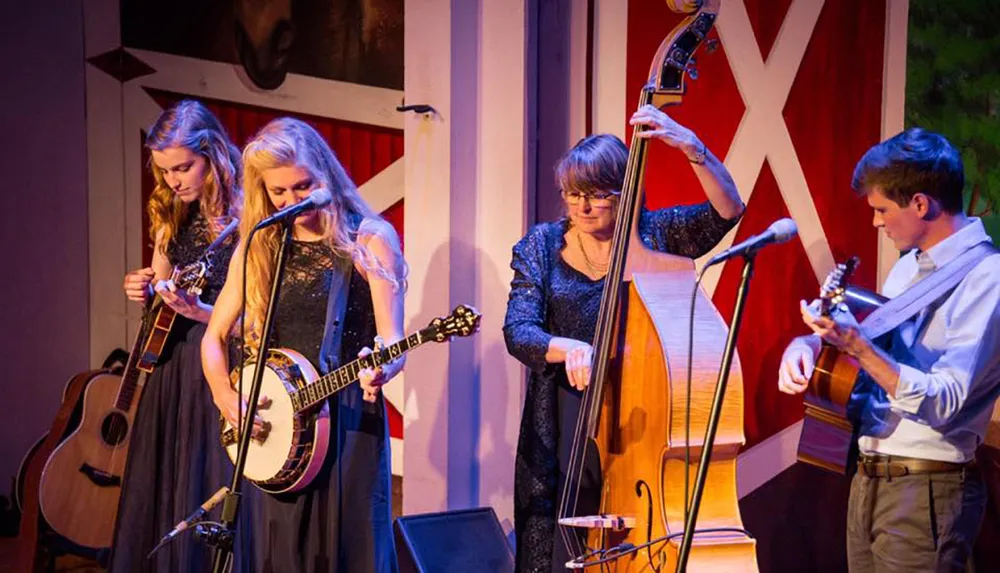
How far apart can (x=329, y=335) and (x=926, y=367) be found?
1736mm

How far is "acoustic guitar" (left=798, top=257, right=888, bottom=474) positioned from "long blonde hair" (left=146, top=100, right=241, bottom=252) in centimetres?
227

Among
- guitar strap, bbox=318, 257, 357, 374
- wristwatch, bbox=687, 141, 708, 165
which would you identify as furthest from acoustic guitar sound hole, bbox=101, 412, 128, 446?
wristwatch, bbox=687, 141, 708, 165

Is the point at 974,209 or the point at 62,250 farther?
the point at 62,250

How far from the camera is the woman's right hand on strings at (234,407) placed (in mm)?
3512

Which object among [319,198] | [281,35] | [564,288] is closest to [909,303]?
[564,288]

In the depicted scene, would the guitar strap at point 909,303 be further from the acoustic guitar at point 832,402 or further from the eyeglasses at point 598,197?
the eyeglasses at point 598,197

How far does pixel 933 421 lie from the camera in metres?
2.84

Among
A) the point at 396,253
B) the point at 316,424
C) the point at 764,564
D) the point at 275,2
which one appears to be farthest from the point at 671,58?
the point at 275,2

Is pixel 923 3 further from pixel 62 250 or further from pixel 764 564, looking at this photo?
pixel 62 250

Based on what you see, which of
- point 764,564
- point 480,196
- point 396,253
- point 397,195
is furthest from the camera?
point 397,195

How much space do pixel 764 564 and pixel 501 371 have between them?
4.37 ft

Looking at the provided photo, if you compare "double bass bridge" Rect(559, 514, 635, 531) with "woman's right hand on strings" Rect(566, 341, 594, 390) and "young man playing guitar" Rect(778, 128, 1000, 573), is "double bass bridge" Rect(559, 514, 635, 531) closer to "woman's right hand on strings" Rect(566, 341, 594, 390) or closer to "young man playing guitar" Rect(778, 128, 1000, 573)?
"woman's right hand on strings" Rect(566, 341, 594, 390)

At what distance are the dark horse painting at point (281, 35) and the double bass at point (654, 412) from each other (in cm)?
270

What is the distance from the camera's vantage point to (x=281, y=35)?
5809 millimetres
